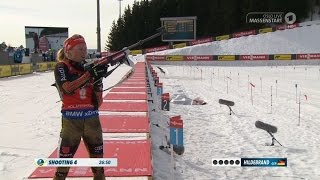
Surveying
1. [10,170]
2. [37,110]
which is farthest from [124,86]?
[10,170]

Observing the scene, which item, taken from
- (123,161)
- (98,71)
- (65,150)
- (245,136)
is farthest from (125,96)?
(98,71)

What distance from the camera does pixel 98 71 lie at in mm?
4438

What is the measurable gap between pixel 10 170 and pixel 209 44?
55.4m

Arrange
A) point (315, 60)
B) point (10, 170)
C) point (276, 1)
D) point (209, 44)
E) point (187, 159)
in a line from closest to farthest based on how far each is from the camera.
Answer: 1. point (10, 170)
2. point (187, 159)
3. point (315, 60)
4. point (209, 44)
5. point (276, 1)

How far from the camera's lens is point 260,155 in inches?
342

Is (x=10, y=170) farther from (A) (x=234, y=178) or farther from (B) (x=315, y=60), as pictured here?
(B) (x=315, y=60)

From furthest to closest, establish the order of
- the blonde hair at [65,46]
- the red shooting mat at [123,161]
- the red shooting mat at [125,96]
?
the red shooting mat at [125,96] < the red shooting mat at [123,161] < the blonde hair at [65,46]

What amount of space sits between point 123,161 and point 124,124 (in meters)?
3.41

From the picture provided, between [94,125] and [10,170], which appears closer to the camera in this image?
Result: [94,125]

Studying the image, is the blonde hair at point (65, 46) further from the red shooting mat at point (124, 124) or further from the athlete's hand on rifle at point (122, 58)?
the red shooting mat at point (124, 124)

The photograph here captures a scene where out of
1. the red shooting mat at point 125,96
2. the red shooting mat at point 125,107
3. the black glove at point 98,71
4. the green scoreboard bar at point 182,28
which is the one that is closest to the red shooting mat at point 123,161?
the black glove at point 98,71

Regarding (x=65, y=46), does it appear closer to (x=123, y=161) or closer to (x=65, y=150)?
(x=65, y=150)

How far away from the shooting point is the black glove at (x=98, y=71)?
4.41 m

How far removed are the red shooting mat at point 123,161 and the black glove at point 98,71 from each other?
199 cm
